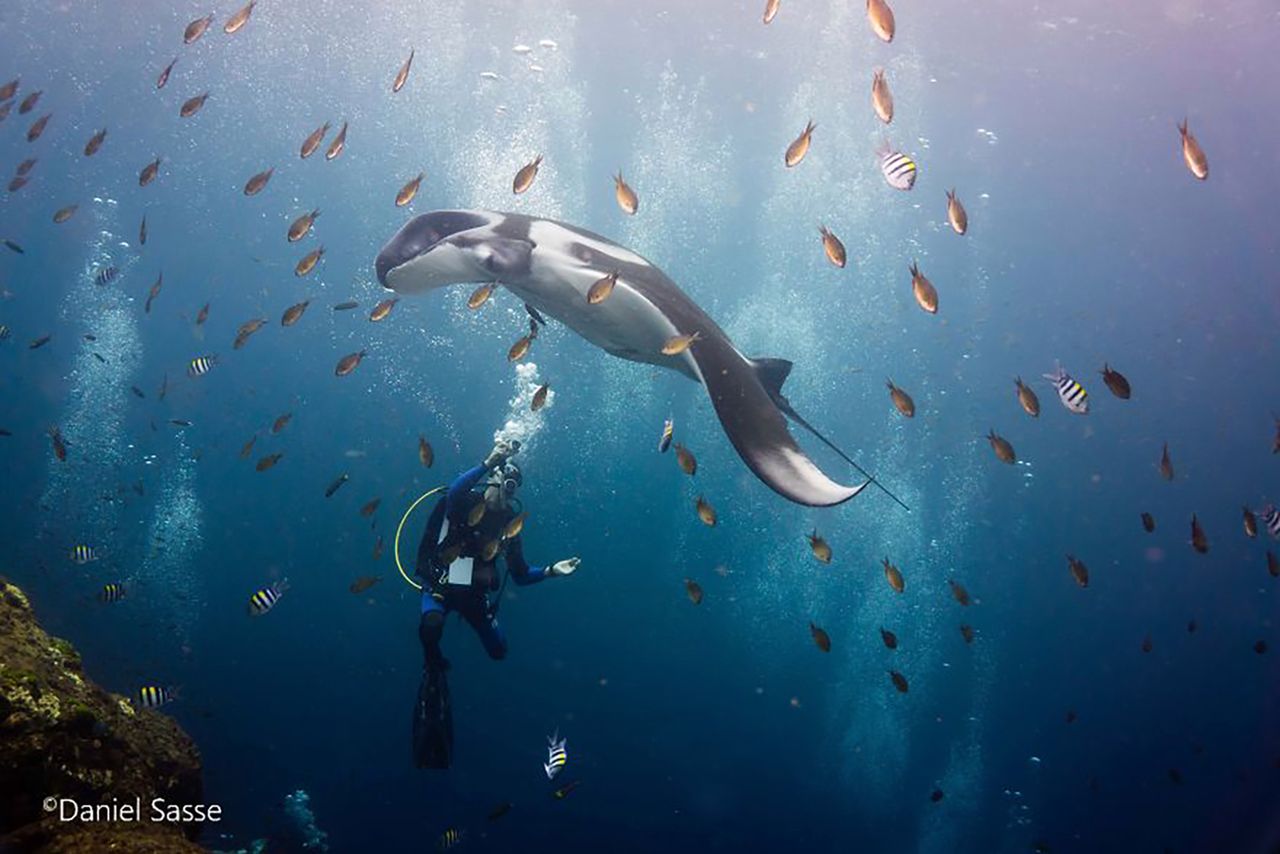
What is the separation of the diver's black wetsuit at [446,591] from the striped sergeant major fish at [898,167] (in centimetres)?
517

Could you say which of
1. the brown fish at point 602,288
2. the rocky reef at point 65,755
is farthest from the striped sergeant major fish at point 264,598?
the brown fish at point 602,288

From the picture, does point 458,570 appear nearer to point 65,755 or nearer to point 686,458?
point 686,458

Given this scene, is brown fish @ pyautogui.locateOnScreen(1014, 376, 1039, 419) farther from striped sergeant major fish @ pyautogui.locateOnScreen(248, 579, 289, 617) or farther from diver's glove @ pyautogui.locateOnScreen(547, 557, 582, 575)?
striped sergeant major fish @ pyautogui.locateOnScreen(248, 579, 289, 617)

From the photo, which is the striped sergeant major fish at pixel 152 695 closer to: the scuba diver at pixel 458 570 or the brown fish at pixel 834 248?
the scuba diver at pixel 458 570

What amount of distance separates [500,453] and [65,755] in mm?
4816

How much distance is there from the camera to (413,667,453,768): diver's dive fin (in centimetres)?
725

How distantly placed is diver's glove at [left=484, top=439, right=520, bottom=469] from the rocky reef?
3948 millimetres

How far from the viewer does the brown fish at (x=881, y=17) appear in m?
4.63

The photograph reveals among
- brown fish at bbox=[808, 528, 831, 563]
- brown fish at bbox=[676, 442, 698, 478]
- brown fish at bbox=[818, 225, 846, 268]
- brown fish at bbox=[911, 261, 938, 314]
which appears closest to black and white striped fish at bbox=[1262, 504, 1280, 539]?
brown fish at bbox=[911, 261, 938, 314]

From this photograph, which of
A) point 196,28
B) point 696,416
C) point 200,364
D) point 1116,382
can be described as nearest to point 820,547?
point 1116,382

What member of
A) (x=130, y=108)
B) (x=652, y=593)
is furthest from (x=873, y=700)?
(x=130, y=108)

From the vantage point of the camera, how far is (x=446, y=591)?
309 inches

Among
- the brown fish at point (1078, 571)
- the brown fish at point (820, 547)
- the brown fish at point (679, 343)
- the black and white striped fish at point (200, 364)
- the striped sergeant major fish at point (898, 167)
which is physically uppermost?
the striped sergeant major fish at point (898, 167)

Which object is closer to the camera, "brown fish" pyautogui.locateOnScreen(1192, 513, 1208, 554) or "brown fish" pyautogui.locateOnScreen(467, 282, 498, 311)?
"brown fish" pyautogui.locateOnScreen(467, 282, 498, 311)
